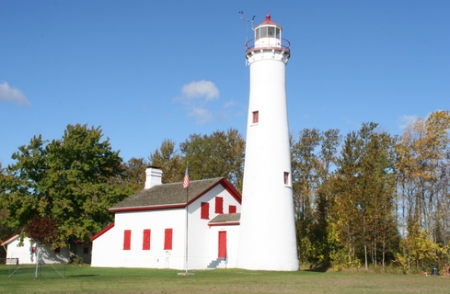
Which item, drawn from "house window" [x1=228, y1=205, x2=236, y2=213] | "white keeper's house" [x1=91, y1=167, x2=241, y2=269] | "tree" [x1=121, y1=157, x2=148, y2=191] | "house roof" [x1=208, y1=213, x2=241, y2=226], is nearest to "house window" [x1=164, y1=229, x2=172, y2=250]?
"white keeper's house" [x1=91, y1=167, x2=241, y2=269]

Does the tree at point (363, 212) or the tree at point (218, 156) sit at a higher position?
the tree at point (218, 156)

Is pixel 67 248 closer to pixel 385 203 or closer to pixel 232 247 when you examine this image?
pixel 232 247

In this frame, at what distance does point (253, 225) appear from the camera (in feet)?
91.4

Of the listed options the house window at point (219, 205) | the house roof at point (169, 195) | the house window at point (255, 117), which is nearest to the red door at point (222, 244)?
the house window at point (219, 205)

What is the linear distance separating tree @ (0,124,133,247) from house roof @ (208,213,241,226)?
33.0ft

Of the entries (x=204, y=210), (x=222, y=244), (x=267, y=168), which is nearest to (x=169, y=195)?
(x=204, y=210)

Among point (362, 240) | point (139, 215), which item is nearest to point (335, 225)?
point (362, 240)

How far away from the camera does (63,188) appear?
129 ft

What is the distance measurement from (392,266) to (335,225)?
4093mm

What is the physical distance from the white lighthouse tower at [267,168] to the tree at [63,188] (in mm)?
14688

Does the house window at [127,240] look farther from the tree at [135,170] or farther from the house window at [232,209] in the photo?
the tree at [135,170]

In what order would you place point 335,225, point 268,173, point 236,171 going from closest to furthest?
point 268,173 < point 335,225 < point 236,171

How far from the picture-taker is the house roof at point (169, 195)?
32094 mm

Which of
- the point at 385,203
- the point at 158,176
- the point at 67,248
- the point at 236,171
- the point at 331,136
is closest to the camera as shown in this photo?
the point at 385,203
